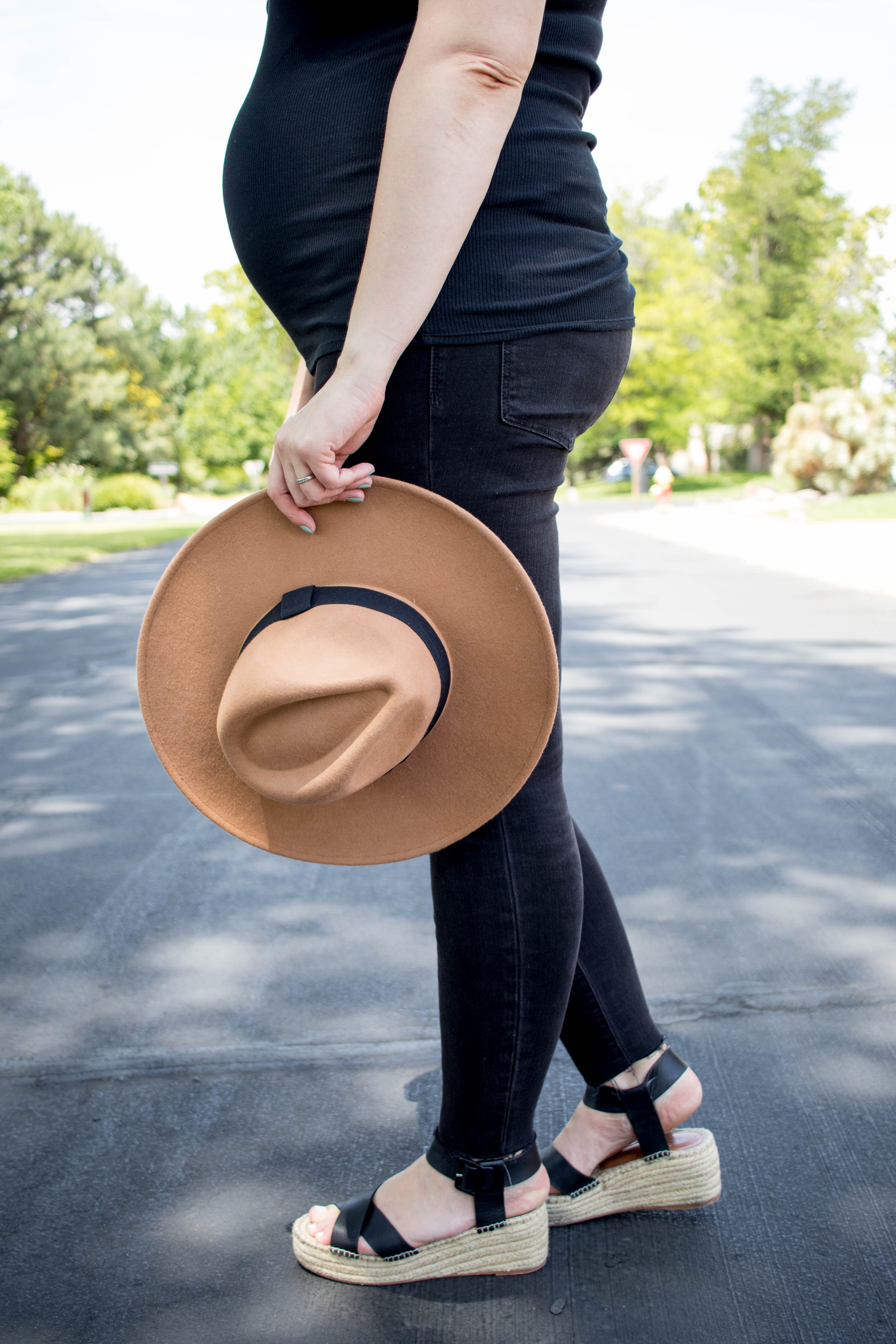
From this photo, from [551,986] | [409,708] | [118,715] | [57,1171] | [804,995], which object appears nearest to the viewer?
[409,708]

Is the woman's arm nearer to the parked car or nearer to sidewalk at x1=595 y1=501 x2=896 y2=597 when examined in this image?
sidewalk at x1=595 y1=501 x2=896 y2=597

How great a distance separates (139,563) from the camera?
1380cm

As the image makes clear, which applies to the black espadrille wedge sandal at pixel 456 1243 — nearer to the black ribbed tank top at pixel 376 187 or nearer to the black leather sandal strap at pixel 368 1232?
the black leather sandal strap at pixel 368 1232

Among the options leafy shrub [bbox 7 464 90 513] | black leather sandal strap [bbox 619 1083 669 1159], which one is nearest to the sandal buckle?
black leather sandal strap [bbox 619 1083 669 1159]

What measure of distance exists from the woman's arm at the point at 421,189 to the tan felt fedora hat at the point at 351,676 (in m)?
0.09

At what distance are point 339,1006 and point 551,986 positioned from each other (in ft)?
2.95

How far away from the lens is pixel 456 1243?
136cm

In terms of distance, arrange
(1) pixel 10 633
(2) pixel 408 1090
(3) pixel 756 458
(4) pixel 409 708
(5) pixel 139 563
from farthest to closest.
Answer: (3) pixel 756 458
(5) pixel 139 563
(1) pixel 10 633
(2) pixel 408 1090
(4) pixel 409 708

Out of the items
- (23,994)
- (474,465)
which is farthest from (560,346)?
(23,994)

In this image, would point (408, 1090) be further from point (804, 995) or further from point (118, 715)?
point (118, 715)

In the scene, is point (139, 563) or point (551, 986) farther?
point (139, 563)

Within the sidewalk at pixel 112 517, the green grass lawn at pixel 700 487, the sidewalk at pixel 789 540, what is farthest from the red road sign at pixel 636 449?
the sidewalk at pixel 112 517

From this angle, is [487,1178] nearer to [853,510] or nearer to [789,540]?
[789,540]

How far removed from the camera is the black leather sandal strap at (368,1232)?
1.37 m
